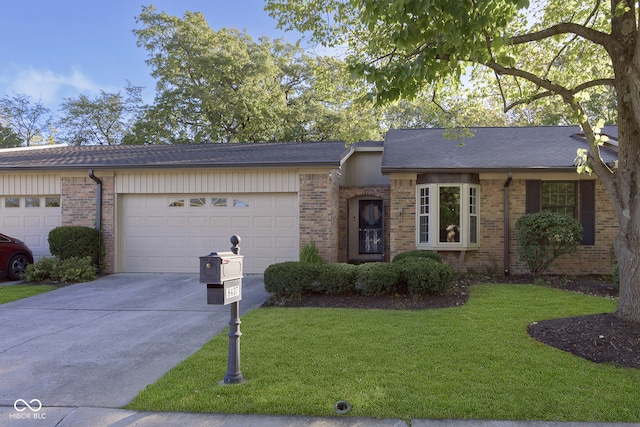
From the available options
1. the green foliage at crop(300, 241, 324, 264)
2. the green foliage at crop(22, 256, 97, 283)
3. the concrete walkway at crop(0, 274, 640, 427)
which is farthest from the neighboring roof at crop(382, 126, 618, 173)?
the green foliage at crop(22, 256, 97, 283)

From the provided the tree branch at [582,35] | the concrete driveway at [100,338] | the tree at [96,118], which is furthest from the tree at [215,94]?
the tree branch at [582,35]

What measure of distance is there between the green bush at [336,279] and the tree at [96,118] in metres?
22.6

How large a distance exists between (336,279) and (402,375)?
3.80 m

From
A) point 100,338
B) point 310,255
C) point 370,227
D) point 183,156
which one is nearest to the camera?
point 100,338

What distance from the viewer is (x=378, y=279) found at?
24.9ft

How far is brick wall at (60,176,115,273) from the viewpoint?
442 inches

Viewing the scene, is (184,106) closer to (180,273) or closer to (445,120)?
(180,273)

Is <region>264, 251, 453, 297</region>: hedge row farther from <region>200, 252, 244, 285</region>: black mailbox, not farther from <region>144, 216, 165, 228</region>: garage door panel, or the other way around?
<region>144, 216, 165, 228</region>: garage door panel

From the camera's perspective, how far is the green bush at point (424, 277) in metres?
7.47

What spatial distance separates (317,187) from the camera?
10.5 m

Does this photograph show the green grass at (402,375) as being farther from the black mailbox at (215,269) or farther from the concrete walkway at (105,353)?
the black mailbox at (215,269)

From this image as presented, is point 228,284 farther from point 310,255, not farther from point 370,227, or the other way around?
point 370,227

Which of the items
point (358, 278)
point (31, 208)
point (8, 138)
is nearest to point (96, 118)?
point (8, 138)

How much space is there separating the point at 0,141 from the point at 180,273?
2625 centimetres
